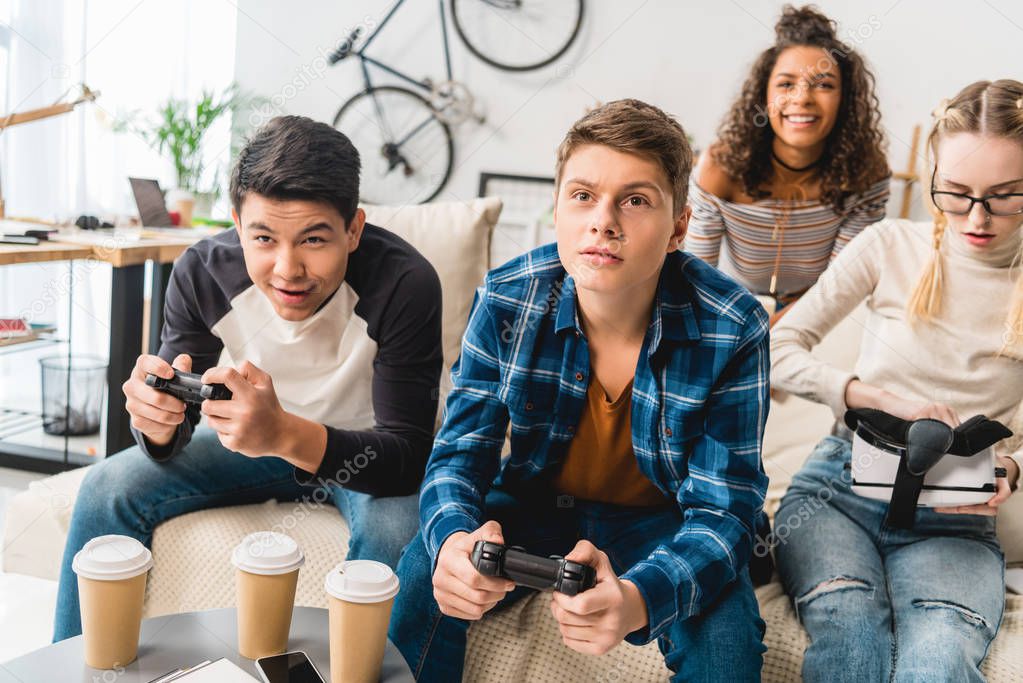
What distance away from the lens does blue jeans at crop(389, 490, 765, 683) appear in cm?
102

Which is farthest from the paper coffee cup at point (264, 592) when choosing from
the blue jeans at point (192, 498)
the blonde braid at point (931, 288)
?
the blonde braid at point (931, 288)

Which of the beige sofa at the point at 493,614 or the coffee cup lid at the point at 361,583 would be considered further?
the beige sofa at the point at 493,614

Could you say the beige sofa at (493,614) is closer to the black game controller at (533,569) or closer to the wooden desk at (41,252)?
the black game controller at (533,569)

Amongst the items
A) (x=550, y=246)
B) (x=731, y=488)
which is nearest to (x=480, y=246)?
(x=550, y=246)

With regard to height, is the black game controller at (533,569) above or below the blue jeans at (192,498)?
above

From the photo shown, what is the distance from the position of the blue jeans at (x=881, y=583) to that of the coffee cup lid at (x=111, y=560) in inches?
32.7

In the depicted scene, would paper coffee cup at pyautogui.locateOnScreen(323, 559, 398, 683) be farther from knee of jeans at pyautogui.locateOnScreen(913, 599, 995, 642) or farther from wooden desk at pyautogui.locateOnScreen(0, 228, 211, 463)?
wooden desk at pyautogui.locateOnScreen(0, 228, 211, 463)

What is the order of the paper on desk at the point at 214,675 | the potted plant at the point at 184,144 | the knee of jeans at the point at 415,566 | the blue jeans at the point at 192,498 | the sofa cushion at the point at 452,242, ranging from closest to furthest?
1. the paper on desk at the point at 214,675
2. the knee of jeans at the point at 415,566
3. the blue jeans at the point at 192,498
4. the sofa cushion at the point at 452,242
5. the potted plant at the point at 184,144

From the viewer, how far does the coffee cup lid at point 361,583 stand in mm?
863

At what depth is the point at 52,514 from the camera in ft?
4.91

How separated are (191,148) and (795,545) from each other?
258 centimetres

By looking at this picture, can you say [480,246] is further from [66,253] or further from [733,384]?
[66,253]

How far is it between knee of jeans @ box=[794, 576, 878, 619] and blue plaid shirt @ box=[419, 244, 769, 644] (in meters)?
0.14

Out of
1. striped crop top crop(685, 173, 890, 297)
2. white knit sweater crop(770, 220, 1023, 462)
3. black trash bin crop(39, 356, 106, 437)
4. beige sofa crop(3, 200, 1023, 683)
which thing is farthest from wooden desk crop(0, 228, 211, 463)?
white knit sweater crop(770, 220, 1023, 462)
